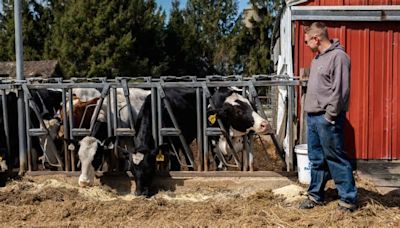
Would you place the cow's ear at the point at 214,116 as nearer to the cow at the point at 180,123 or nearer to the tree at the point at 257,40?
the cow at the point at 180,123

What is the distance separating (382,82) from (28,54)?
1300 inches

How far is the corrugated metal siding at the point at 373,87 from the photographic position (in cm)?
823

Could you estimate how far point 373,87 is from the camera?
827cm

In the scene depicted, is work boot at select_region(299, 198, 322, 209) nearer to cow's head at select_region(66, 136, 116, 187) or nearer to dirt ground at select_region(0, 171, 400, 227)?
dirt ground at select_region(0, 171, 400, 227)

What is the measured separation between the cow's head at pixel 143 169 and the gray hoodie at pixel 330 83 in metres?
2.30

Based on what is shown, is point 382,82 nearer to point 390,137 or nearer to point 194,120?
point 390,137

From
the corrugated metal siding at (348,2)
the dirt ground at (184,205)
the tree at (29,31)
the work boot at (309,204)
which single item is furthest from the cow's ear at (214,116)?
the tree at (29,31)

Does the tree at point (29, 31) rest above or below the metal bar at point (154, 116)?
above

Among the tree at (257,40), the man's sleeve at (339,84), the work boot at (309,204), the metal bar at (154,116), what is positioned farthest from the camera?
the tree at (257,40)

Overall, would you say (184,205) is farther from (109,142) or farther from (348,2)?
(348,2)

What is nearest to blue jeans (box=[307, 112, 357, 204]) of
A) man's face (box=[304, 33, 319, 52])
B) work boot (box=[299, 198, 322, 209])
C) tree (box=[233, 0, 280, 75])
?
work boot (box=[299, 198, 322, 209])

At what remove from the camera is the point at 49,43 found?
36938 mm

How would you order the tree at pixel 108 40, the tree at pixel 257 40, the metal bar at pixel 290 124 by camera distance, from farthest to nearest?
the tree at pixel 257 40 < the tree at pixel 108 40 < the metal bar at pixel 290 124

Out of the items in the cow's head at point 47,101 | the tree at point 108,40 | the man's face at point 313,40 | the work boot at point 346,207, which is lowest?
the work boot at point 346,207
